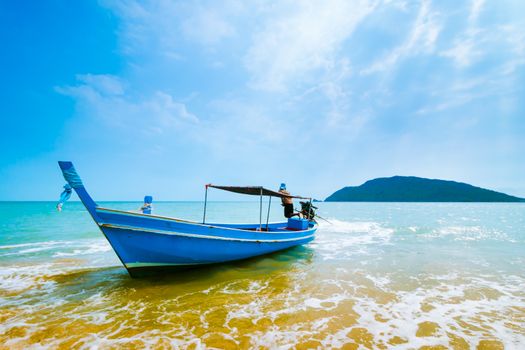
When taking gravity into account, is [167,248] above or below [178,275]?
above

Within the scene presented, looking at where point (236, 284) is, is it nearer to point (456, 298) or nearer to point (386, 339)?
point (386, 339)

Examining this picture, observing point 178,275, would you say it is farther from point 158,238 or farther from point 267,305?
point 267,305

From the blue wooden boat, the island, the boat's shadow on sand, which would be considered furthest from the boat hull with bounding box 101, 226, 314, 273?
the island

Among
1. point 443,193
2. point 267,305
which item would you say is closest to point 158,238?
point 267,305

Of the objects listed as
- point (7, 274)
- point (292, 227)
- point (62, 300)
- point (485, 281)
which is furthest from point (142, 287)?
point (485, 281)

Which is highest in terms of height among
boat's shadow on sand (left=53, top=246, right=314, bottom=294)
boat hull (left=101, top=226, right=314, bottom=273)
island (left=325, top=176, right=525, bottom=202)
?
island (left=325, top=176, right=525, bottom=202)

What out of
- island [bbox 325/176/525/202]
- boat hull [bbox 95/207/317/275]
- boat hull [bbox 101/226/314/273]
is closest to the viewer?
boat hull [bbox 95/207/317/275]

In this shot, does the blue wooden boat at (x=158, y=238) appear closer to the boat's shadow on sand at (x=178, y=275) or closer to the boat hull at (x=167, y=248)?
the boat hull at (x=167, y=248)

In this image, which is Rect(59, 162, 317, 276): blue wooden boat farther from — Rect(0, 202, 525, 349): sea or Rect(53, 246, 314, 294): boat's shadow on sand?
Rect(0, 202, 525, 349): sea

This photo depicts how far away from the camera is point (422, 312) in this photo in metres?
6.51

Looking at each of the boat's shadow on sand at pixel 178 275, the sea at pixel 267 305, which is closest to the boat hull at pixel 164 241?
the boat's shadow on sand at pixel 178 275

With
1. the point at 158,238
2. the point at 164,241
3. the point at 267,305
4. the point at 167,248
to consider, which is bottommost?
the point at 267,305

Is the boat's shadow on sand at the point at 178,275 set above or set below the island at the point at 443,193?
below

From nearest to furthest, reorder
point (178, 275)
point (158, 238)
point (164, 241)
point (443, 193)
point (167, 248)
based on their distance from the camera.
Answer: point (158, 238), point (164, 241), point (167, 248), point (178, 275), point (443, 193)
